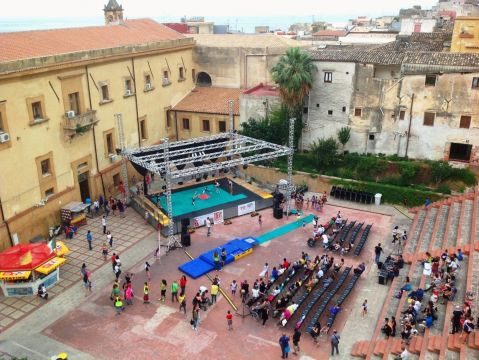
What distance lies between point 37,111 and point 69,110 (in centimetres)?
283

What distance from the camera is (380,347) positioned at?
21.5m

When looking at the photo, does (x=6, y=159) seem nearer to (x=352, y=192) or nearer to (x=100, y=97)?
(x=100, y=97)

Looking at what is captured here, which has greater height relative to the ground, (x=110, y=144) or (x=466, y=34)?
(x=466, y=34)

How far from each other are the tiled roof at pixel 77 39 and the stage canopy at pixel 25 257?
475 inches

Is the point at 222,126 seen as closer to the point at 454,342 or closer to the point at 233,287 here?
the point at 233,287

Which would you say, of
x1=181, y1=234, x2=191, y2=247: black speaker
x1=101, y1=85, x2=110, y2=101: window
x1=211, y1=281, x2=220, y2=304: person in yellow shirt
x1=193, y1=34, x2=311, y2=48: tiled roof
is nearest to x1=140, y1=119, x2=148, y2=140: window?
x1=101, y1=85, x2=110, y2=101: window

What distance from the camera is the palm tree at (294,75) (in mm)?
40312

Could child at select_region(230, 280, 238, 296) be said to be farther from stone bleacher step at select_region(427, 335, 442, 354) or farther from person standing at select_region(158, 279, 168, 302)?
stone bleacher step at select_region(427, 335, 442, 354)

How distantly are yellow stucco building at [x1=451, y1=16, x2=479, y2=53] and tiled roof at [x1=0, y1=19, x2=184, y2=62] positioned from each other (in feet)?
89.8

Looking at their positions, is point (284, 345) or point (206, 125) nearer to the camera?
point (284, 345)

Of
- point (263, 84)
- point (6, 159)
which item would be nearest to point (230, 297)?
point (6, 159)

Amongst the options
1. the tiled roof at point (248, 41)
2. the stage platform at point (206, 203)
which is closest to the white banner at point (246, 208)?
the stage platform at point (206, 203)

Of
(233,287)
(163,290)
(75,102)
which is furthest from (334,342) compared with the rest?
(75,102)

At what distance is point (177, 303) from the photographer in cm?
2578
